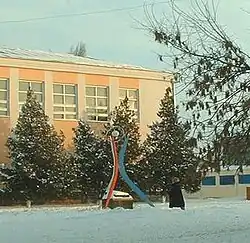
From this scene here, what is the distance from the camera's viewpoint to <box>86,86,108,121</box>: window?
192ft

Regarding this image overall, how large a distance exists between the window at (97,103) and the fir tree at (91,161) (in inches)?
225

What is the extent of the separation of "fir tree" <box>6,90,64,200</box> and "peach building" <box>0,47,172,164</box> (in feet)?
13.3

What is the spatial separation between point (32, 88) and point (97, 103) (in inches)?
222

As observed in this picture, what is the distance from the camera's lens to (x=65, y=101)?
190ft

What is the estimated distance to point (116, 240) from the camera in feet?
58.2

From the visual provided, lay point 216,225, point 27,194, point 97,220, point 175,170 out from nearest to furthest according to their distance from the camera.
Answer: point 216,225 → point 97,220 → point 27,194 → point 175,170

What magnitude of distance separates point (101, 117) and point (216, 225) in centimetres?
3755

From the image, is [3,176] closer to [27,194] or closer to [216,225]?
[27,194]

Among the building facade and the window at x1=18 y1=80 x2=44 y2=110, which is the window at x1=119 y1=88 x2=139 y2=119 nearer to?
the window at x1=18 y1=80 x2=44 y2=110

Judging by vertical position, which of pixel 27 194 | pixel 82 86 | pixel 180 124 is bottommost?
pixel 27 194

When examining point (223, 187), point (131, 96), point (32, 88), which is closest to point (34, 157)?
point (32, 88)

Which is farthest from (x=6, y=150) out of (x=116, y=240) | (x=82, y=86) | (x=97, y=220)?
(x=116, y=240)

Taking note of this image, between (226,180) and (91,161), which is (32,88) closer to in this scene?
(91,161)

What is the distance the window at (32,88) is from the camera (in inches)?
2188
